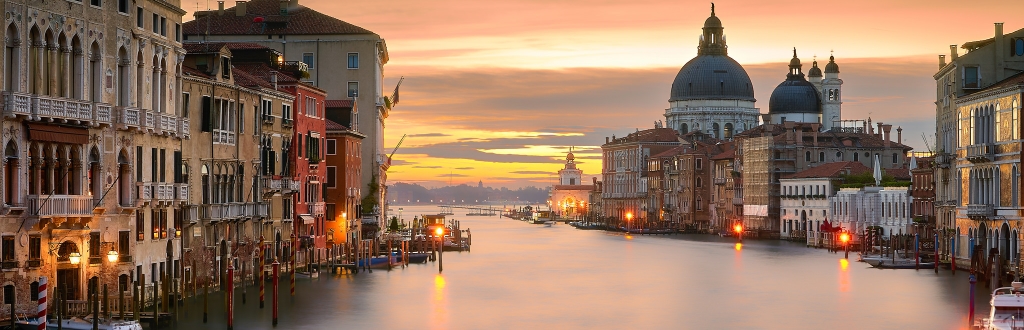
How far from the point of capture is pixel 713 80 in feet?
392

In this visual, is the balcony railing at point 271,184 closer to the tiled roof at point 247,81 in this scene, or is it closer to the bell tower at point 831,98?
the tiled roof at point 247,81

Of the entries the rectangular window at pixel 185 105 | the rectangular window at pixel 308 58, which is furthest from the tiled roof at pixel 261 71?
the rectangular window at pixel 308 58

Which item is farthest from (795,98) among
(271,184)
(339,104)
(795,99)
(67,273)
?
(67,273)

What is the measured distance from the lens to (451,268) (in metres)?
49.0

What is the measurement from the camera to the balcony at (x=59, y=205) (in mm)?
22516

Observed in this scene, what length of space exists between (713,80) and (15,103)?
330 feet

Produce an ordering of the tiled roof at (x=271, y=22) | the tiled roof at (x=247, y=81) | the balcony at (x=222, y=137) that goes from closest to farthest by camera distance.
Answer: the balcony at (x=222, y=137)
the tiled roof at (x=247, y=81)
the tiled roof at (x=271, y=22)

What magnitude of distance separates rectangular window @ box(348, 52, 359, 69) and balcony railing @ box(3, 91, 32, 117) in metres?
32.4

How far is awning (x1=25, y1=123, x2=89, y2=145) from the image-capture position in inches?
881

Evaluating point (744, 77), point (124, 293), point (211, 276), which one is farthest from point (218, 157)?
point (744, 77)

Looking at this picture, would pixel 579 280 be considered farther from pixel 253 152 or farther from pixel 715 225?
pixel 715 225

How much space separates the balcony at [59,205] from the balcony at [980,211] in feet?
73.8

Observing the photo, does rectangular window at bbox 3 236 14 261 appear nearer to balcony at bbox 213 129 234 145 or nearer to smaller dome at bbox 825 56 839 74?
balcony at bbox 213 129 234 145

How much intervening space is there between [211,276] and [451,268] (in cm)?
1767
